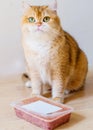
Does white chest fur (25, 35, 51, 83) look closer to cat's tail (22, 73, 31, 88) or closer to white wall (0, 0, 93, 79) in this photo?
cat's tail (22, 73, 31, 88)

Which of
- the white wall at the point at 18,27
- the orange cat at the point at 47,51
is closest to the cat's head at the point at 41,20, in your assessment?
the orange cat at the point at 47,51

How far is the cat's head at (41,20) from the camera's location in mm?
1089

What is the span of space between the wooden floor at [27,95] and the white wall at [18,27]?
0.33ft

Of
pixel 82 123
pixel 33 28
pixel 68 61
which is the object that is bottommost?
pixel 82 123

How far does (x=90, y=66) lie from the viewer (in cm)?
164

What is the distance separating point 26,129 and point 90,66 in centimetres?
78

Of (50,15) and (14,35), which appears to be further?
(14,35)

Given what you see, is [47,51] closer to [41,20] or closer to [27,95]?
[41,20]

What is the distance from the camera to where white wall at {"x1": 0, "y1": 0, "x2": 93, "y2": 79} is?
1.42 meters

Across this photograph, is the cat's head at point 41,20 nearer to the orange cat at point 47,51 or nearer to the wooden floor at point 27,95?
the orange cat at point 47,51

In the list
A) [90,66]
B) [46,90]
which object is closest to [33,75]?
[46,90]

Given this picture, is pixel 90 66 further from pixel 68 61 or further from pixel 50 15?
pixel 50 15

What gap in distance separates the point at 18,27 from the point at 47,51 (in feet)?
1.24

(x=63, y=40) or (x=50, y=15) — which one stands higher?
(x=50, y=15)
